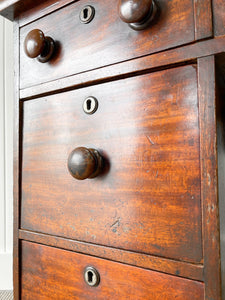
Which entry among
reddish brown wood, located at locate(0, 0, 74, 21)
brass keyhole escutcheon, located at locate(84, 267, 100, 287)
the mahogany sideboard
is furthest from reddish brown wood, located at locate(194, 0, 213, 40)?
brass keyhole escutcheon, located at locate(84, 267, 100, 287)

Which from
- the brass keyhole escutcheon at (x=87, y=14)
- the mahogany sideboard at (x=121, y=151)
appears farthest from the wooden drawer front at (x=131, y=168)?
the brass keyhole escutcheon at (x=87, y=14)

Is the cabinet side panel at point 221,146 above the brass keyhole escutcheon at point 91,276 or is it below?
above

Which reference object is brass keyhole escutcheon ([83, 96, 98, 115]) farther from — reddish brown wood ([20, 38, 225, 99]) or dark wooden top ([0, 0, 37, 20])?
dark wooden top ([0, 0, 37, 20])

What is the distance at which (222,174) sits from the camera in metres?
0.43

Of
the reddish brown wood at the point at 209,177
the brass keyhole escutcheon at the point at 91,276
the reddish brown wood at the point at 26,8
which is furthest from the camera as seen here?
the reddish brown wood at the point at 26,8

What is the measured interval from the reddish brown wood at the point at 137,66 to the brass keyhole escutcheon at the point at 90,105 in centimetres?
3

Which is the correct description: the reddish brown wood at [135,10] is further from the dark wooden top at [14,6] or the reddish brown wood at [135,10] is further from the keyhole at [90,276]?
the keyhole at [90,276]

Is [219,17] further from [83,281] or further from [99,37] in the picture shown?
[83,281]

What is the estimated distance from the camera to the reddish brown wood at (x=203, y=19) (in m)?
0.42

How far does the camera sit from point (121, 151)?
0.50m

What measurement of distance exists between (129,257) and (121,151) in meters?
0.18

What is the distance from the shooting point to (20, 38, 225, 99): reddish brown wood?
416 millimetres

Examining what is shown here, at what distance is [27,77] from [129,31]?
0.95 ft

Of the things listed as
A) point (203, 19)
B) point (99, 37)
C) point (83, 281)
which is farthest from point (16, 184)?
point (203, 19)
